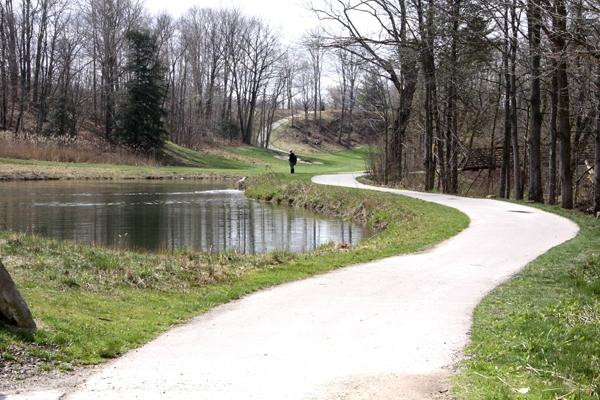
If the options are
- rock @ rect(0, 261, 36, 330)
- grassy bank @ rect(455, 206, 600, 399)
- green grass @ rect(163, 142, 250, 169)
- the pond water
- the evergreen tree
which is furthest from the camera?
green grass @ rect(163, 142, 250, 169)

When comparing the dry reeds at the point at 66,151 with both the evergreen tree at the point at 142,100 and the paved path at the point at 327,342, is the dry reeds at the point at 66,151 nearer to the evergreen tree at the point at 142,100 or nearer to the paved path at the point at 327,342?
the evergreen tree at the point at 142,100

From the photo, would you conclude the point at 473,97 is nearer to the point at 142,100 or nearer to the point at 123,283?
the point at 123,283

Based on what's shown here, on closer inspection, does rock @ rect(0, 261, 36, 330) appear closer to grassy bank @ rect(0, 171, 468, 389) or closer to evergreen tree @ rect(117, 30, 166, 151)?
grassy bank @ rect(0, 171, 468, 389)

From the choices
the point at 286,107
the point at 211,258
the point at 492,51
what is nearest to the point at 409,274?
the point at 211,258

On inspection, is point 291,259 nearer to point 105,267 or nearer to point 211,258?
point 211,258

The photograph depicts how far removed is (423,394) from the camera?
5.47 meters

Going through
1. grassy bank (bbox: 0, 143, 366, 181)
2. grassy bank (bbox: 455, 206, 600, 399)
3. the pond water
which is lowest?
the pond water

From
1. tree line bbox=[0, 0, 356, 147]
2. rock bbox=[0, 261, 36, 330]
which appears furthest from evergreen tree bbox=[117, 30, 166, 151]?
rock bbox=[0, 261, 36, 330]

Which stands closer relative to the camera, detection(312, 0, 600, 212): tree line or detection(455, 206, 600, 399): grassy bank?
detection(455, 206, 600, 399): grassy bank

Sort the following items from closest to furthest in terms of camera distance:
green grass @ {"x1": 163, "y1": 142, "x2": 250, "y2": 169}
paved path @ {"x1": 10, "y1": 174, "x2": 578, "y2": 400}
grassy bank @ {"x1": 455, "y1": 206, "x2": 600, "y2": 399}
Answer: grassy bank @ {"x1": 455, "y1": 206, "x2": 600, "y2": 399} → paved path @ {"x1": 10, "y1": 174, "x2": 578, "y2": 400} → green grass @ {"x1": 163, "y1": 142, "x2": 250, "y2": 169}

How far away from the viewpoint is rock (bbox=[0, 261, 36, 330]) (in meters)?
6.65

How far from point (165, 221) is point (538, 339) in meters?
17.5

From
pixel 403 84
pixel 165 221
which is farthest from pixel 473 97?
pixel 165 221

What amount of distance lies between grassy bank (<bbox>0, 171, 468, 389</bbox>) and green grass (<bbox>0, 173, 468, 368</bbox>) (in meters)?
0.01
